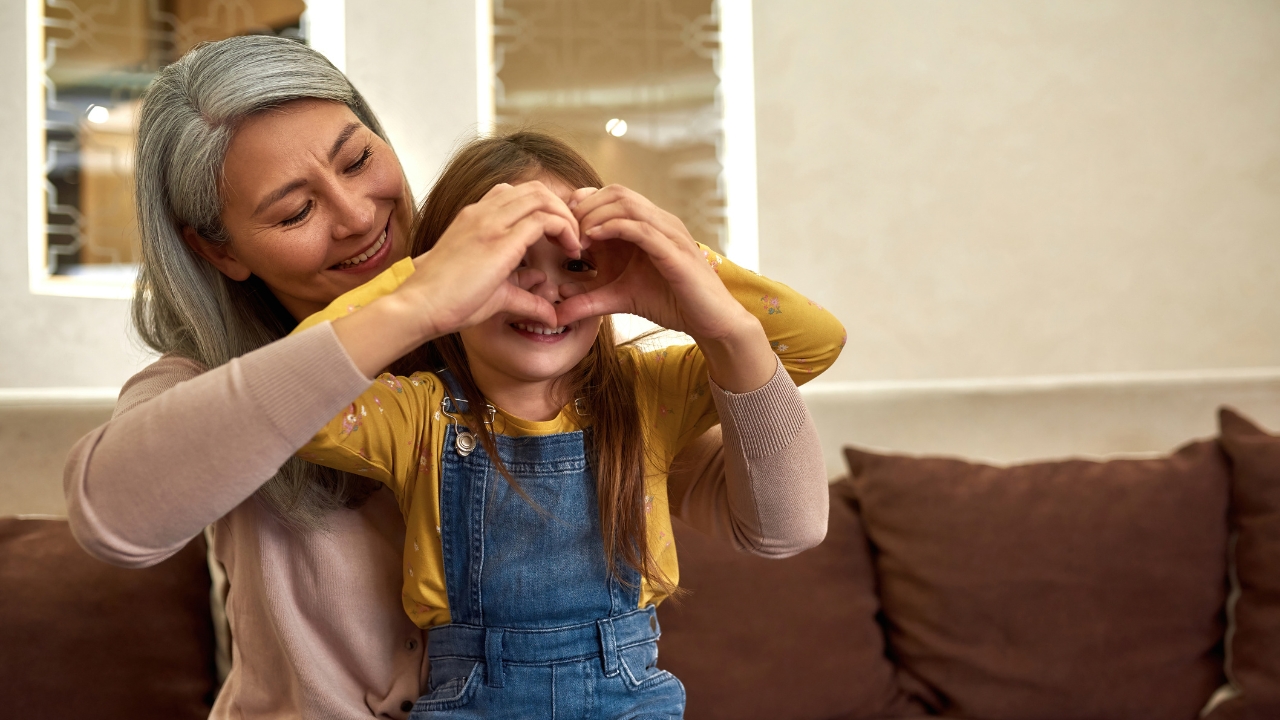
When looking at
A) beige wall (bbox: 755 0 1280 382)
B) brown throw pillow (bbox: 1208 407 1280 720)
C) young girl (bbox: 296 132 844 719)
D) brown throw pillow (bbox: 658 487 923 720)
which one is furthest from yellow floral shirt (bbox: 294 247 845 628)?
beige wall (bbox: 755 0 1280 382)

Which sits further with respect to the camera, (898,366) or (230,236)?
(898,366)

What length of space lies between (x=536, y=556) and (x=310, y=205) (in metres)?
0.49

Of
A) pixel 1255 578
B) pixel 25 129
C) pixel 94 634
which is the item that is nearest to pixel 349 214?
pixel 94 634

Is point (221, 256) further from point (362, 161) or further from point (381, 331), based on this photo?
point (381, 331)

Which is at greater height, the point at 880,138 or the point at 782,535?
the point at 880,138

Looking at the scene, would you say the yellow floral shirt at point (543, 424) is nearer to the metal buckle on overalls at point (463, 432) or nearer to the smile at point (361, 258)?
the metal buckle on overalls at point (463, 432)

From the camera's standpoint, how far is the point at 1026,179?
8.46 feet

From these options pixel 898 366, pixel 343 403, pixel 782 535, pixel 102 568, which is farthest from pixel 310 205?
pixel 898 366

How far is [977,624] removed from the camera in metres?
1.87

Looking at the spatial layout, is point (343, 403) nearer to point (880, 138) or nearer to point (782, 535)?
point (782, 535)

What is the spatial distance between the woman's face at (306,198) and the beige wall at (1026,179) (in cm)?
149

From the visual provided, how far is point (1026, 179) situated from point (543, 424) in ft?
6.31

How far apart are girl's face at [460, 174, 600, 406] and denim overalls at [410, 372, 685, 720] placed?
9cm

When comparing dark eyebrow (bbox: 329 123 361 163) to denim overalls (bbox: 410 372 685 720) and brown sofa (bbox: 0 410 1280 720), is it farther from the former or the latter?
brown sofa (bbox: 0 410 1280 720)
